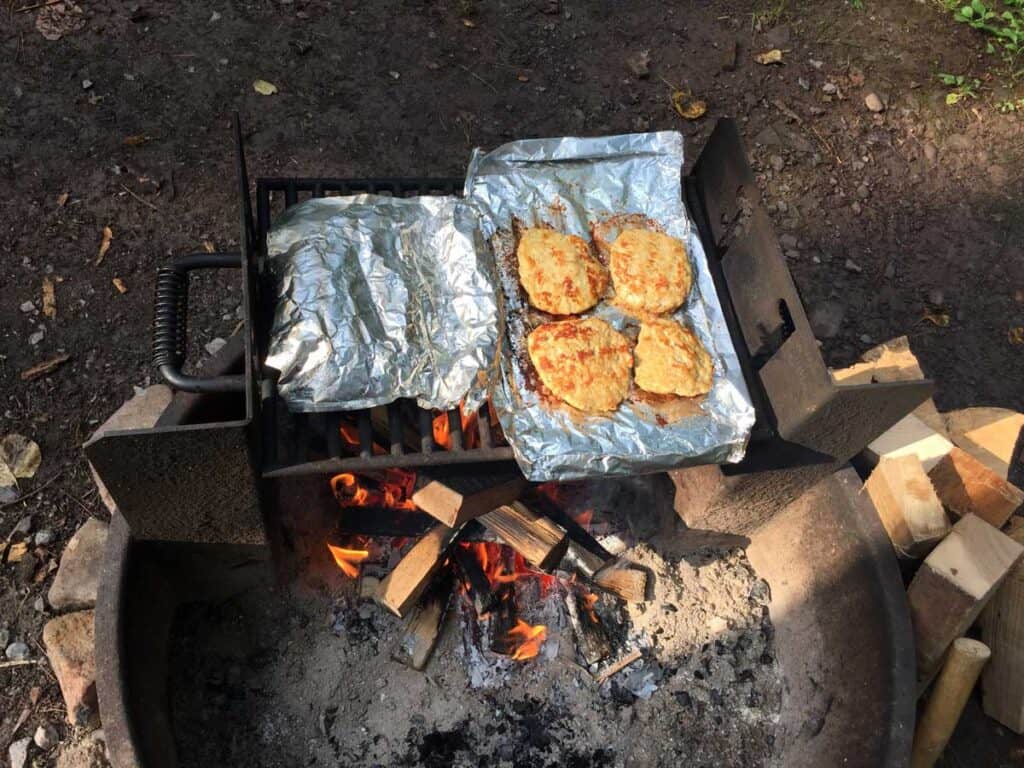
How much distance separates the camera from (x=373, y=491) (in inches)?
111

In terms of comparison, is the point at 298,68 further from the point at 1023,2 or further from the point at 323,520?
the point at 1023,2

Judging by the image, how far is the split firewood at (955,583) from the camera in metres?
2.43

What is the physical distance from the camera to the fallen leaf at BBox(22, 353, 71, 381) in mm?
3297

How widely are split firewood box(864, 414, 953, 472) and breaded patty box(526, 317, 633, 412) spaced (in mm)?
1156

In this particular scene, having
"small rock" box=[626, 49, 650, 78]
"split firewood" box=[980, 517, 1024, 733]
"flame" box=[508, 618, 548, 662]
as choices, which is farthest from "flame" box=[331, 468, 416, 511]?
"small rock" box=[626, 49, 650, 78]

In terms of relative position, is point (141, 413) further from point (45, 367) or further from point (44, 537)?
point (45, 367)

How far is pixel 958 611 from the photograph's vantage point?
2428mm

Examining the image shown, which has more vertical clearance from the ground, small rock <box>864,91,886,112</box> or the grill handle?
the grill handle

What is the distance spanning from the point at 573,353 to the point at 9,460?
98.3 inches

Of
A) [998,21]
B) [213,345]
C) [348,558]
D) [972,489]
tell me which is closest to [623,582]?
[348,558]

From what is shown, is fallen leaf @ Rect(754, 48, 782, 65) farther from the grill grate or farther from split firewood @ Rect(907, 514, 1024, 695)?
split firewood @ Rect(907, 514, 1024, 695)

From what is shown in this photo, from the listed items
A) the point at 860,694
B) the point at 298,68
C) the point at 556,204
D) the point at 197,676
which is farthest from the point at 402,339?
the point at 298,68

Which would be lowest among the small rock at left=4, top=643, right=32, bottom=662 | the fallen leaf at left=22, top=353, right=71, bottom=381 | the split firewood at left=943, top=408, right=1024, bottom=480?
the small rock at left=4, top=643, right=32, bottom=662

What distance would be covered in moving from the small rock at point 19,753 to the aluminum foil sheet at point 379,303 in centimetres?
170
